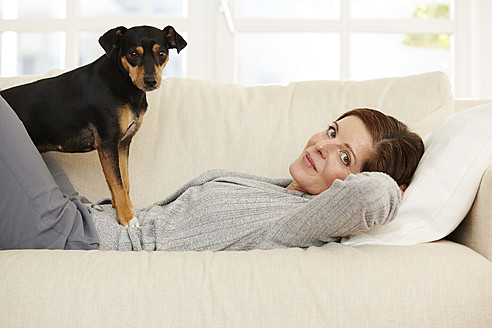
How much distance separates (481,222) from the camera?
43.9 inches

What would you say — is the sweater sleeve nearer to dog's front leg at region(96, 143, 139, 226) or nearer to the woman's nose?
the woman's nose

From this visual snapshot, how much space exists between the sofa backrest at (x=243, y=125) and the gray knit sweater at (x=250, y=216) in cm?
28

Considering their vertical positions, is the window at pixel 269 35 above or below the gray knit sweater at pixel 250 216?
above

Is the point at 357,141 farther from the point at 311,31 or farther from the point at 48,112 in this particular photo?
the point at 311,31

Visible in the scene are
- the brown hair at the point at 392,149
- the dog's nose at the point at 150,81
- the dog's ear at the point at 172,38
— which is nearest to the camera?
the brown hair at the point at 392,149

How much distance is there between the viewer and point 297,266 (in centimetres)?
99

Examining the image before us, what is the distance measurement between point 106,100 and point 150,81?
0.56 feet

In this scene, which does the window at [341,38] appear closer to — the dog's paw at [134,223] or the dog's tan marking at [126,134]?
the dog's tan marking at [126,134]

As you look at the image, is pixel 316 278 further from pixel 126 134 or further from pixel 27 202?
pixel 126 134

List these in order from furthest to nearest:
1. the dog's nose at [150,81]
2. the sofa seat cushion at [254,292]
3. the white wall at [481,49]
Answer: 1. the white wall at [481,49]
2. the dog's nose at [150,81]
3. the sofa seat cushion at [254,292]

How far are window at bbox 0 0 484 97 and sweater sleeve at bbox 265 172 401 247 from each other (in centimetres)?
198

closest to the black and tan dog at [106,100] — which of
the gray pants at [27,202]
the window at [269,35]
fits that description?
the gray pants at [27,202]

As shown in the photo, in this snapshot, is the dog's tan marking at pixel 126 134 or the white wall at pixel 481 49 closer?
the dog's tan marking at pixel 126 134

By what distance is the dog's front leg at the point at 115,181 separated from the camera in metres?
1.53
